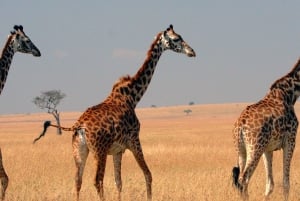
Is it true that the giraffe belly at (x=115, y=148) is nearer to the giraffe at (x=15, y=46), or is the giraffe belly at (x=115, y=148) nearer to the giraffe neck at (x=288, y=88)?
the giraffe at (x=15, y=46)

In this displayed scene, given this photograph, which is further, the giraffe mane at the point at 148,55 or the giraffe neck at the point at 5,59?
the giraffe mane at the point at 148,55

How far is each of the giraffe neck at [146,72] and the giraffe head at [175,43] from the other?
11 cm

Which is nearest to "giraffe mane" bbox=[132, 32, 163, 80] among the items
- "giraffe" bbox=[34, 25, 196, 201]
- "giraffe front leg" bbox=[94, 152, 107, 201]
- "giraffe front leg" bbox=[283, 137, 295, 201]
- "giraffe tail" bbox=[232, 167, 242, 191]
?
"giraffe" bbox=[34, 25, 196, 201]

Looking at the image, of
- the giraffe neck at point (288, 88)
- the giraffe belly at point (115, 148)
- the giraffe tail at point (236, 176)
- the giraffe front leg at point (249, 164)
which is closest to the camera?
the giraffe belly at point (115, 148)

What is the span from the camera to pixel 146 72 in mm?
10883

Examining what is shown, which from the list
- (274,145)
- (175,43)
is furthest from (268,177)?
(175,43)

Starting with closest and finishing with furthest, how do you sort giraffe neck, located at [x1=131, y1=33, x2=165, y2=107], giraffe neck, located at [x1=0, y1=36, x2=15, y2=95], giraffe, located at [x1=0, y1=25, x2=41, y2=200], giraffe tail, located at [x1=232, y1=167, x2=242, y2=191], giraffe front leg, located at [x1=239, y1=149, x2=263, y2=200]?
giraffe front leg, located at [x1=239, y1=149, x2=263, y2=200] → giraffe tail, located at [x1=232, y1=167, x2=242, y2=191] → giraffe neck, located at [x1=0, y1=36, x2=15, y2=95] → giraffe, located at [x1=0, y1=25, x2=41, y2=200] → giraffe neck, located at [x1=131, y1=33, x2=165, y2=107]

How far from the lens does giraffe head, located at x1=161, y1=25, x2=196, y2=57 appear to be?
1100cm

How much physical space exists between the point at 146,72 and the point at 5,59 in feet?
8.93

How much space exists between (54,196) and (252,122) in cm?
412

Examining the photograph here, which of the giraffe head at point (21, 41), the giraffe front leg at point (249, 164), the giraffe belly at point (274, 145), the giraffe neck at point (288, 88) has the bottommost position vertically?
the giraffe front leg at point (249, 164)

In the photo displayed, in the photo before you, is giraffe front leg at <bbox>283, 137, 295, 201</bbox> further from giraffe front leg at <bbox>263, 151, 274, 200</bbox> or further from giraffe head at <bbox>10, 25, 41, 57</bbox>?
giraffe head at <bbox>10, 25, 41, 57</bbox>

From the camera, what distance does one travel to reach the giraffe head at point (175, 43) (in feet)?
36.1

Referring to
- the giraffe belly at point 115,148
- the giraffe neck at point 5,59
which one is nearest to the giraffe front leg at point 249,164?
the giraffe belly at point 115,148
